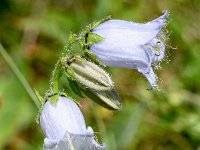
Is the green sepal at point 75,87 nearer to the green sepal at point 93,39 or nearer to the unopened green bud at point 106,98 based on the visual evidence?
the unopened green bud at point 106,98

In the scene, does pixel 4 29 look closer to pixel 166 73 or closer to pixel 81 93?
pixel 166 73

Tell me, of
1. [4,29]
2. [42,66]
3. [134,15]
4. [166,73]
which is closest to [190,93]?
[166,73]

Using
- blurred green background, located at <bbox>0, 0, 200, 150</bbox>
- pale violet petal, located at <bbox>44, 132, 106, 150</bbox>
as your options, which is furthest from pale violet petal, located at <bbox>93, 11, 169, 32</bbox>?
blurred green background, located at <bbox>0, 0, 200, 150</bbox>

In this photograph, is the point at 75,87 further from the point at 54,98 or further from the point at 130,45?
the point at 130,45

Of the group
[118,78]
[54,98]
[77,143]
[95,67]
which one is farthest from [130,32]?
[118,78]

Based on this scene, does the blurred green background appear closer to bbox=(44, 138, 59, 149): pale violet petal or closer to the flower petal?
the flower petal
